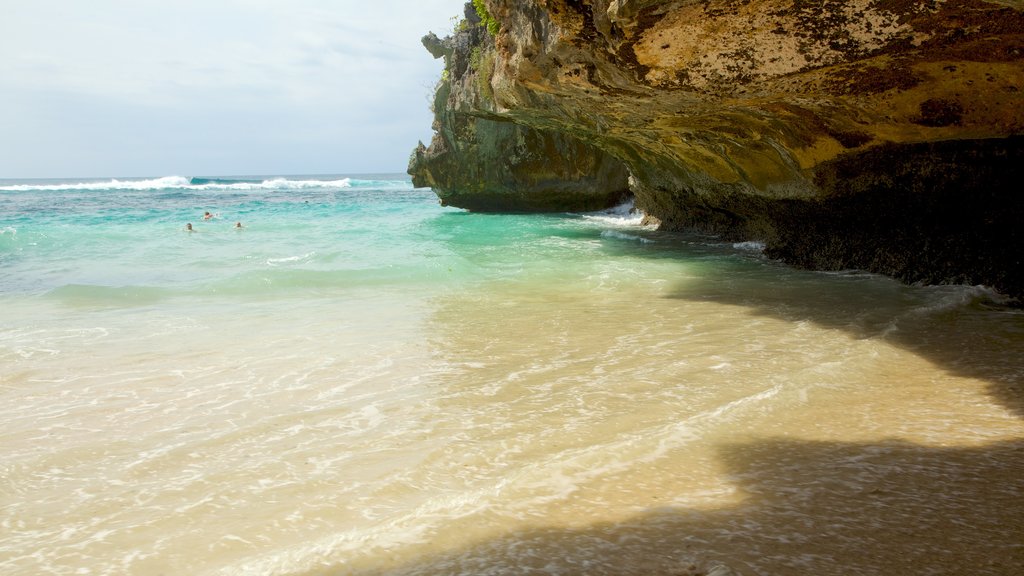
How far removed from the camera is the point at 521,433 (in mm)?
3697

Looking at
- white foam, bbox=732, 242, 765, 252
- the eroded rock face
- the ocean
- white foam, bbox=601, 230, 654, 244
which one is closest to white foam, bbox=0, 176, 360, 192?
the eroded rock face

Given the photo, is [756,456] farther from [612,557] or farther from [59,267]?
[59,267]

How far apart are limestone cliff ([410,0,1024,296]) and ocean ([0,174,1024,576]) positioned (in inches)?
34.5

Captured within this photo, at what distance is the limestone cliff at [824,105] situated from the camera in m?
5.65

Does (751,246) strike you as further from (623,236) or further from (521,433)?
(521,433)

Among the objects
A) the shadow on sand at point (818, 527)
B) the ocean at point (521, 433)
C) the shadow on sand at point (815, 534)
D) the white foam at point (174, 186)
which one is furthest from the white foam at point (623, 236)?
the white foam at point (174, 186)

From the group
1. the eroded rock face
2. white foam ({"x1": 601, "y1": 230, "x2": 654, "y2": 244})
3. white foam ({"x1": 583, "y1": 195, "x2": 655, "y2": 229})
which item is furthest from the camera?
the eroded rock face

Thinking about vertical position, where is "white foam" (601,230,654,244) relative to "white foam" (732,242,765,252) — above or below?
below

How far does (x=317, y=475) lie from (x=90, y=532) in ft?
3.02

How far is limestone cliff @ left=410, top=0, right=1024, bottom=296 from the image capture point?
5652 mm

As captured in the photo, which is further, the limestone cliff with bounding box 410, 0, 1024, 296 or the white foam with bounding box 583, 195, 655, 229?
the white foam with bounding box 583, 195, 655, 229

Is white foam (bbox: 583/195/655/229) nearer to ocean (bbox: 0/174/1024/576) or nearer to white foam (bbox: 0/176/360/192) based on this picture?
ocean (bbox: 0/174/1024/576)

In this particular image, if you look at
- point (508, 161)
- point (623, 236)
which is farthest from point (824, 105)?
point (508, 161)

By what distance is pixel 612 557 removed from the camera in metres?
2.41
